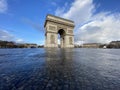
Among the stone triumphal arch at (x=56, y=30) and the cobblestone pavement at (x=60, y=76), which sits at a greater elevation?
the stone triumphal arch at (x=56, y=30)

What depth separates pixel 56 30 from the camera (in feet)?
144

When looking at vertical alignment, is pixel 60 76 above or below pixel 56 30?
below

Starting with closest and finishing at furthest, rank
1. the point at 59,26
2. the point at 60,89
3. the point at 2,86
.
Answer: the point at 60,89 → the point at 2,86 → the point at 59,26

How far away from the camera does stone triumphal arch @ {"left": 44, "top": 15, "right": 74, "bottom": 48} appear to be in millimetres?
41188

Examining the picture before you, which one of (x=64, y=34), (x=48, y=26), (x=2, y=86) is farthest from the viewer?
(x=64, y=34)

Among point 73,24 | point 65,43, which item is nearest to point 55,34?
point 65,43

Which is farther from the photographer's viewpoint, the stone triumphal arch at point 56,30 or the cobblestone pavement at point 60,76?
the stone triumphal arch at point 56,30

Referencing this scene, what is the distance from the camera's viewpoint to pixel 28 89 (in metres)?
2.48

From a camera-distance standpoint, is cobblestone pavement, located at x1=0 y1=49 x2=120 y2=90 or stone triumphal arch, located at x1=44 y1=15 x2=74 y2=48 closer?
cobblestone pavement, located at x1=0 y1=49 x2=120 y2=90

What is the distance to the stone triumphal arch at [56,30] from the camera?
41188 mm

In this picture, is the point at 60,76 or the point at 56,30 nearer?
the point at 60,76

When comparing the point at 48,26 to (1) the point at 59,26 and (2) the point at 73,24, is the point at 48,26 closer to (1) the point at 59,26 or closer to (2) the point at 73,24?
(1) the point at 59,26

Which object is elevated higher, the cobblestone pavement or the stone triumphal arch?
the stone triumphal arch

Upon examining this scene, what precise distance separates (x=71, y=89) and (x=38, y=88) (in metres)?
0.81
